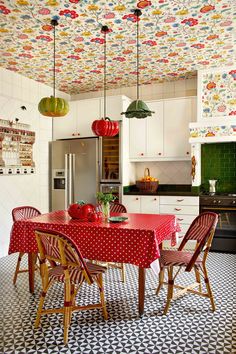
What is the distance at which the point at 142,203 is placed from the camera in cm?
527

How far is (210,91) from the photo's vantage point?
495 cm

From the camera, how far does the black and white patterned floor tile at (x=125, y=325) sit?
2305 millimetres

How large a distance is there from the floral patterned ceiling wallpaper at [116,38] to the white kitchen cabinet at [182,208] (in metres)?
2.08

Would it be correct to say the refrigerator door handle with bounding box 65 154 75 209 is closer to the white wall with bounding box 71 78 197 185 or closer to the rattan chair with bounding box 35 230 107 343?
the white wall with bounding box 71 78 197 185

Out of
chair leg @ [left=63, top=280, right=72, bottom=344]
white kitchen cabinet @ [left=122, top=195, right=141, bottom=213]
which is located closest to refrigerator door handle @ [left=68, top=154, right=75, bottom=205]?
white kitchen cabinet @ [left=122, top=195, right=141, bottom=213]

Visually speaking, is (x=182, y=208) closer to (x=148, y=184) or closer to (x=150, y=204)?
(x=150, y=204)

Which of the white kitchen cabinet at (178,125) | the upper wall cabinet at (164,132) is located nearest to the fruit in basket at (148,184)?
the upper wall cabinet at (164,132)

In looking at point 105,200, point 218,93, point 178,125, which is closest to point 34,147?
point 178,125

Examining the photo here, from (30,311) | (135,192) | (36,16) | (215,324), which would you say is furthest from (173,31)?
(30,311)

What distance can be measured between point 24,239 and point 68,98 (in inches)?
160

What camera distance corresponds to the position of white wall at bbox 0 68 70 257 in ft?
15.8

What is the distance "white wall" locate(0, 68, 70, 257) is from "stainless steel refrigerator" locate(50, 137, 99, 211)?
203 mm

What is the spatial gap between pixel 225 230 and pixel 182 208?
72 cm

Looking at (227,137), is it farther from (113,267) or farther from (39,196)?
(39,196)
